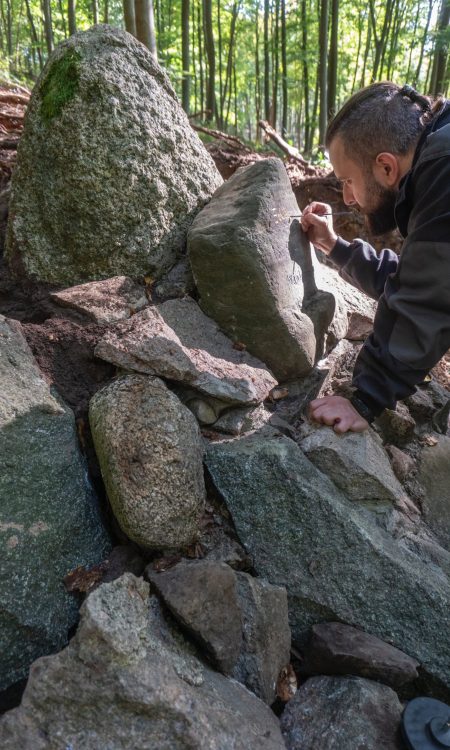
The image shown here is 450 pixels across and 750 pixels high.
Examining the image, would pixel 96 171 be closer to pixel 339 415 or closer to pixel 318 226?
pixel 318 226

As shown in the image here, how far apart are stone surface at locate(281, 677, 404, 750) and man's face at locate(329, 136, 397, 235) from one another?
6.70 ft

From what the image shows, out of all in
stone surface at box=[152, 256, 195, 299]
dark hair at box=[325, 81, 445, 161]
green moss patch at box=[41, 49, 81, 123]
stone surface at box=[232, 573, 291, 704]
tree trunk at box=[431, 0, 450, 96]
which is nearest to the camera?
stone surface at box=[232, 573, 291, 704]

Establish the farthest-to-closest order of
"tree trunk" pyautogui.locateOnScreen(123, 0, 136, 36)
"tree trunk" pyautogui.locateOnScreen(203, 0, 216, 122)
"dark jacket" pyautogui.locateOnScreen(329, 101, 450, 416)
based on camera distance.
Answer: "tree trunk" pyautogui.locateOnScreen(203, 0, 216, 122), "tree trunk" pyautogui.locateOnScreen(123, 0, 136, 36), "dark jacket" pyautogui.locateOnScreen(329, 101, 450, 416)

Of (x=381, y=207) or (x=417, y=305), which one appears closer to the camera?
(x=417, y=305)

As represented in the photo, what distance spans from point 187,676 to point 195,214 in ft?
7.90

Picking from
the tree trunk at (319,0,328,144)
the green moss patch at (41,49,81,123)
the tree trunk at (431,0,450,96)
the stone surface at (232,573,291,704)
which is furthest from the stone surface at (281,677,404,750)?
the tree trunk at (431,0,450,96)

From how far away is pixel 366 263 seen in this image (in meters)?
3.06

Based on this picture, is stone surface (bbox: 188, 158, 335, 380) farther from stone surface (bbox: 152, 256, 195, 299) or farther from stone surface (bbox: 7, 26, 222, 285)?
stone surface (bbox: 7, 26, 222, 285)

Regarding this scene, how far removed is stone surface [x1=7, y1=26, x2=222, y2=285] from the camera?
8.79 ft

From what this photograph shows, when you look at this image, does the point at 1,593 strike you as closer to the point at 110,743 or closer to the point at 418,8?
the point at 110,743

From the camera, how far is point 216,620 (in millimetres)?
1629

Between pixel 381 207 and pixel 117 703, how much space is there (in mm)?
2329

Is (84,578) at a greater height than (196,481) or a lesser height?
lesser

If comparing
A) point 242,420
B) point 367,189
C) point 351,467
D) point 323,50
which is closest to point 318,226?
point 367,189
